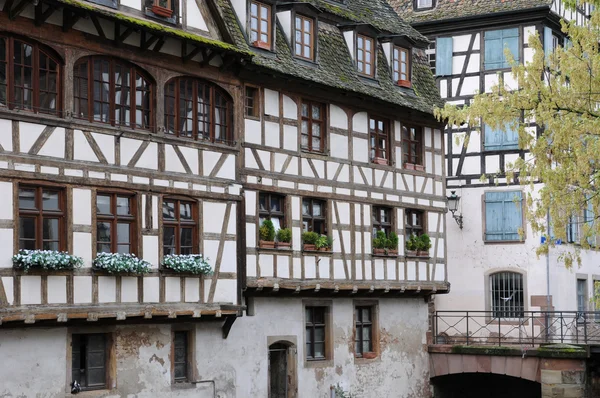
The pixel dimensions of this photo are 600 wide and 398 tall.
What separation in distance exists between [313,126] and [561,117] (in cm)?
773

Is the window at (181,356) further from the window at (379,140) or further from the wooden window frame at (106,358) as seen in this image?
the window at (379,140)

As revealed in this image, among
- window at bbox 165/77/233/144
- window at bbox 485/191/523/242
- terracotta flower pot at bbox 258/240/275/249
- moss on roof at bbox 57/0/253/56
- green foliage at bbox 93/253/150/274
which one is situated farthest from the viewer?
window at bbox 485/191/523/242

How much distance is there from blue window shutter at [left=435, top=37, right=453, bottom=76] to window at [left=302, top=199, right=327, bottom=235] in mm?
10162

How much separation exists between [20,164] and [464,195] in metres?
17.9

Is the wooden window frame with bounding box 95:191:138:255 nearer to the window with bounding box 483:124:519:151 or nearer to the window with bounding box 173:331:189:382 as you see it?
the window with bounding box 173:331:189:382

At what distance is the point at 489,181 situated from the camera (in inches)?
1303

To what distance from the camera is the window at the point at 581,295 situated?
112 ft

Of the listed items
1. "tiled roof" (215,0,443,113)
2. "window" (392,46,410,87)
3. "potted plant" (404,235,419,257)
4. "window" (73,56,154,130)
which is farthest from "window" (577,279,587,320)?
"window" (73,56,154,130)

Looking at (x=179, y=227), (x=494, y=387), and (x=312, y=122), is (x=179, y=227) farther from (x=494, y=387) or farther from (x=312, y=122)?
(x=494, y=387)

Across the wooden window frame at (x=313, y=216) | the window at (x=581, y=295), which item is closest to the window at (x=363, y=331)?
the wooden window frame at (x=313, y=216)

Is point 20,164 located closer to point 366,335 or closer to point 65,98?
point 65,98

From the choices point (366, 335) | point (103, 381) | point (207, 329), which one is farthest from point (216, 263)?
point (366, 335)

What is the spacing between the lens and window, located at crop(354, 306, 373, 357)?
87.1ft

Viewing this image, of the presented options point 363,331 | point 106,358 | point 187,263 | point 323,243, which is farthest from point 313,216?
point 106,358
